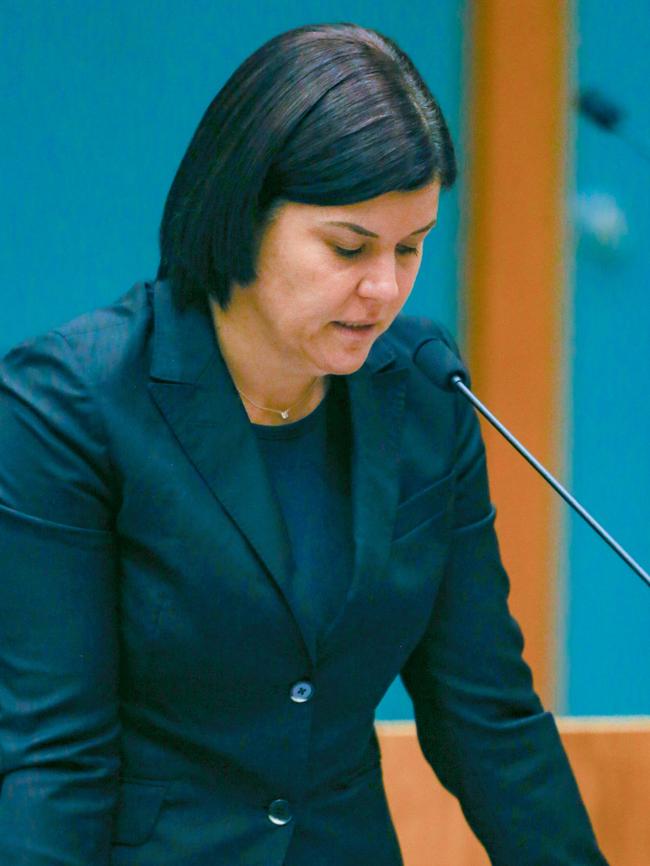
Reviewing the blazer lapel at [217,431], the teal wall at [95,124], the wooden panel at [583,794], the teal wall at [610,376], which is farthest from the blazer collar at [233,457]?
the teal wall at [610,376]

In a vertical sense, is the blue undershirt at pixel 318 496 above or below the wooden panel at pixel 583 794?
above

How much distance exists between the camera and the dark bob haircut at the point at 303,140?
3.35ft

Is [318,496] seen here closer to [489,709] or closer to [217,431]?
[217,431]

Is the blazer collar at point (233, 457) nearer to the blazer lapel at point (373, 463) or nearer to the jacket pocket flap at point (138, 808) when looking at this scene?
the blazer lapel at point (373, 463)

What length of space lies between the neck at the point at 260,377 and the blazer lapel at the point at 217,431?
0.05 ft

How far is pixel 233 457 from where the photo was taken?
3.68 feet

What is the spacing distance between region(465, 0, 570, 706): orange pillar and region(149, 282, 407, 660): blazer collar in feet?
3.45

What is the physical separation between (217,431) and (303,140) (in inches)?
9.0

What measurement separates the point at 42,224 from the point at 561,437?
2.70 ft

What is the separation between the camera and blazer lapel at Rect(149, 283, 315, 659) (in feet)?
3.63

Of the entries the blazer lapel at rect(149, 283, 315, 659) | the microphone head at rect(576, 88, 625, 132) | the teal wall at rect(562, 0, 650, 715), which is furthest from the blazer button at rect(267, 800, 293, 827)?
the microphone head at rect(576, 88, 625, 132)

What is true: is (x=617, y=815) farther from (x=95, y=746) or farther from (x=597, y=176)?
(x=597, y=176)

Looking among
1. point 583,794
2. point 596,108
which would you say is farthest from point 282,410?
point 596,108

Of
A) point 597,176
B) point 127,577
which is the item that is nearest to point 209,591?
point 127,577
